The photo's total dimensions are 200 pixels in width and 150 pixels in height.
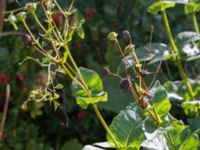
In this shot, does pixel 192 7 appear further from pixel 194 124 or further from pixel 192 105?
pixel 194 124

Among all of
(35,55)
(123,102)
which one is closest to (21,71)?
(35,55)

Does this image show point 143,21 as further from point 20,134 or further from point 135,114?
point 135,114

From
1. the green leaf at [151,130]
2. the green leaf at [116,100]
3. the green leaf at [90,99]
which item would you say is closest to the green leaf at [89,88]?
the green leaf at [90,99]

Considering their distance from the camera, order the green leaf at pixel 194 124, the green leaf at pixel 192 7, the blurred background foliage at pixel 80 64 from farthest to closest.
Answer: the blurred background foliage at pixel 80 64 < the green leaf at pixel 192 7 < the green leaf at pixel 194 124

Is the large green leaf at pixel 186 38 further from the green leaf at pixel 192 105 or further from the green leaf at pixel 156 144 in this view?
the green leaf at pixel 156 144

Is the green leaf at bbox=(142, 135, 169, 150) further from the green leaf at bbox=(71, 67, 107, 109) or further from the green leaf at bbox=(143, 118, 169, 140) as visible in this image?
the green leaf at bbox=(71, 67, 107, 109)

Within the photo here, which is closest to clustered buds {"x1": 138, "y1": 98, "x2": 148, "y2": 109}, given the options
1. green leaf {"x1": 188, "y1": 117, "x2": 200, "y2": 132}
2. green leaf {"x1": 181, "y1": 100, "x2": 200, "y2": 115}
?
green leaf {"x1": 188, "y1": 117, "x2": 200, "y2": 132}

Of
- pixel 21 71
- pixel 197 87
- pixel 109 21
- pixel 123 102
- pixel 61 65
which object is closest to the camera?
pixel 61 65
